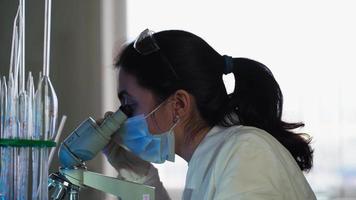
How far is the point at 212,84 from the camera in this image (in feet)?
3.47

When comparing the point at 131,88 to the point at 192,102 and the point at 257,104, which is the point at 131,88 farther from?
the point at 257,104

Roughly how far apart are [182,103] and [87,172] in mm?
244

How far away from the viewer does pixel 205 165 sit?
1000 mm

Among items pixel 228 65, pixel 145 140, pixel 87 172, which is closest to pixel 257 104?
pixel 228 65

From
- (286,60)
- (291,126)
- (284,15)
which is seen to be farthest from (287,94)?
(291,126)

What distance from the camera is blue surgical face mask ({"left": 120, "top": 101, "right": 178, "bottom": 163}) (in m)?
1.09

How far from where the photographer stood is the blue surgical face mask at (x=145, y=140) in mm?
1092

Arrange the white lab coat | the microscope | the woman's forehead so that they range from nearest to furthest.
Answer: the white lab coat, the microscope, the woman's forehead

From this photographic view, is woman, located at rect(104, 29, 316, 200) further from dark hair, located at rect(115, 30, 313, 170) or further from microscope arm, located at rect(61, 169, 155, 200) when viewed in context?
microscope arm, located at rect(61, 169, 155, 200)

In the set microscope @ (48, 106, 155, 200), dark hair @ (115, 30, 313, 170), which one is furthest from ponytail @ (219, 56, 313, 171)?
microscope @ (48, 106, 155, 200)

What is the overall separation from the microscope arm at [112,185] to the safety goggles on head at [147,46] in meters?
0.24

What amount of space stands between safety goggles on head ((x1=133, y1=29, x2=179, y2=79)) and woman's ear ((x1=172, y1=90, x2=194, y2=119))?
4cm

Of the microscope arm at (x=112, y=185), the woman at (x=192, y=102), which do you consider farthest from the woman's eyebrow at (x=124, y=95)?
the microscope arm at (x=112, y=185)

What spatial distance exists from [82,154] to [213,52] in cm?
35
